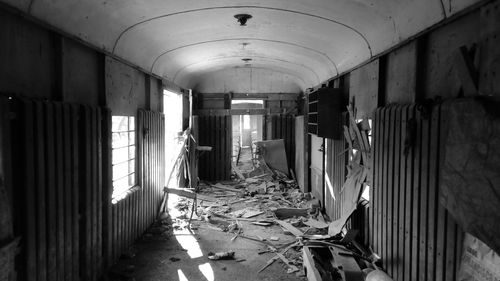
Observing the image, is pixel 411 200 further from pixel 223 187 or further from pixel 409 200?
pixel 223 187

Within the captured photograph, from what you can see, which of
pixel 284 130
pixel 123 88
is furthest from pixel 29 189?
pixel 284 130

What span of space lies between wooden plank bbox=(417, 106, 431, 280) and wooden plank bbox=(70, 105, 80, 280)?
11.4 feet

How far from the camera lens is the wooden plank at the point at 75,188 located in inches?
139

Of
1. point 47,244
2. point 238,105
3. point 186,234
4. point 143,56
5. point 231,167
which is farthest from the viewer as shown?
point 238,105

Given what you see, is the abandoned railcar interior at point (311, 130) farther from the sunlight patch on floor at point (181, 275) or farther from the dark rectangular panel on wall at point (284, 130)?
the dark rectangular panel on wall at point (284, 130)

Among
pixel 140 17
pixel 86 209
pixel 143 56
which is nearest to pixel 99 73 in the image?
pixel 140 17

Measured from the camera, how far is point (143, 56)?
5.80m

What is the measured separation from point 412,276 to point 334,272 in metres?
1.08

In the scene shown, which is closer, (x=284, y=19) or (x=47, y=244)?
(x=47, y=244)

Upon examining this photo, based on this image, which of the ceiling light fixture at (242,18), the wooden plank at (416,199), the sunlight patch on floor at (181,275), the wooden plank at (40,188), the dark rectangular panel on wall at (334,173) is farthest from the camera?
the dark rectangular panel on wall at (334,173)

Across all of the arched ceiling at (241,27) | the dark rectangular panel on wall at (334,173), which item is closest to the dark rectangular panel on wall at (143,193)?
the arched ceiling at (241,27)

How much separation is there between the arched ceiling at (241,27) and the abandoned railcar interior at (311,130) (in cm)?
3

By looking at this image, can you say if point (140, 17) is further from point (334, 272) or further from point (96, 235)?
point (334, 272)

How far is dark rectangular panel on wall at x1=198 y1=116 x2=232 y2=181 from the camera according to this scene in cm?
1148
